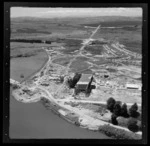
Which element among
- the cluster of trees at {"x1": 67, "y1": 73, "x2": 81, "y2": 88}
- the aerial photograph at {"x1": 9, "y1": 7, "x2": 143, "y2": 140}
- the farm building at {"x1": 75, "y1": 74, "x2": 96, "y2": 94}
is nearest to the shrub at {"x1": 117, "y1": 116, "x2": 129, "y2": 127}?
the aerial photograph at {"x1": 9, "y1": 7, "x2": 143, "y2": 140}

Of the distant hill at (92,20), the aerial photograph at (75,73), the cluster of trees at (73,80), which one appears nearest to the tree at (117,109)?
the aerial photograph at (75,73)

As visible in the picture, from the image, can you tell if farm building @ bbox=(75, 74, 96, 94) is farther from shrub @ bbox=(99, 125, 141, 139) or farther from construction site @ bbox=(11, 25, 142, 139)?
shrub @ bbox=(99, 125, 141, 139)

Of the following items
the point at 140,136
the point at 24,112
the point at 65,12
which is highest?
the point at 65,12

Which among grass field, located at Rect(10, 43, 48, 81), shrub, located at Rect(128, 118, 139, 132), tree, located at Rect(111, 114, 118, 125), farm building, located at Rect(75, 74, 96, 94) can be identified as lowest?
shrub, located at Rect(128, 118, 139, 132)

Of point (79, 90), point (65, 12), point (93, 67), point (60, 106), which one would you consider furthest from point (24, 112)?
point (65, 12)

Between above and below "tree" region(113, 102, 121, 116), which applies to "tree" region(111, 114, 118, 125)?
below

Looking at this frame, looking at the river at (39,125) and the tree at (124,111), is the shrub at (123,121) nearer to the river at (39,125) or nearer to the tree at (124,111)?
the tree at (124,111)

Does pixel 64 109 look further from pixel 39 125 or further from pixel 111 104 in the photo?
pixel 111 104

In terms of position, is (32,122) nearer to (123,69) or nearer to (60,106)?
(60,106)
